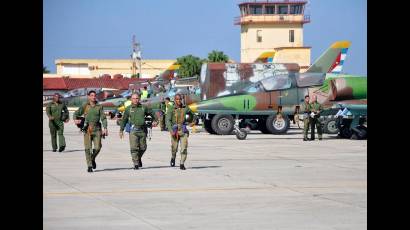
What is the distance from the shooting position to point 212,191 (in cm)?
1369

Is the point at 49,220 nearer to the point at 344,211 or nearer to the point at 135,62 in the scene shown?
the point at 344,211

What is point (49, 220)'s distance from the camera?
9.82 m

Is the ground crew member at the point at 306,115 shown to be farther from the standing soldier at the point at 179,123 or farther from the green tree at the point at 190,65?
the green tree at the point at 190,65

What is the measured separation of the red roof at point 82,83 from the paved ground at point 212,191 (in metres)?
76.3

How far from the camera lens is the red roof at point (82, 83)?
332ft

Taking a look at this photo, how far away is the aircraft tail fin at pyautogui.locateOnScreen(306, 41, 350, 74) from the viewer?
4050 cm

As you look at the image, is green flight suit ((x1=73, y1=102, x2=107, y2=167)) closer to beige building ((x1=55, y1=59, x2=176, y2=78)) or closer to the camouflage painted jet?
the camouflage painted jet

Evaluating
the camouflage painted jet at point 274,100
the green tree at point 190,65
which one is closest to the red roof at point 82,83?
the green tree at point 190,65

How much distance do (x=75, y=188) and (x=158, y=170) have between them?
160 inches

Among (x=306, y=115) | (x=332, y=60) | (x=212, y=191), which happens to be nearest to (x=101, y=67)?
(x=332, y=60)

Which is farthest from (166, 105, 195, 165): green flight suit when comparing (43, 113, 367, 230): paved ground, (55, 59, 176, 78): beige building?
(55, 59, 176, 78): beige building

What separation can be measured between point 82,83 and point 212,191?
95.9 m
